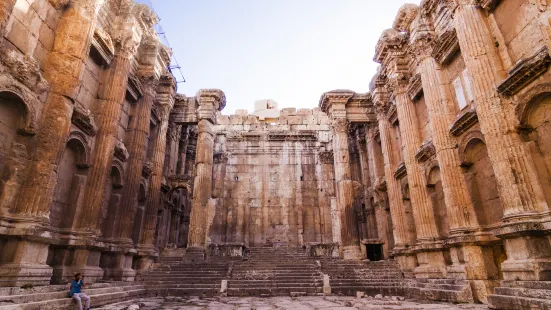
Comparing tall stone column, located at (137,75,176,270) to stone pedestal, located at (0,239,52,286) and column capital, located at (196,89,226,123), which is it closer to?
column capital, located at (196,89,226,123)

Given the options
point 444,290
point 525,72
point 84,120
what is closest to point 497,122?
point 525,72

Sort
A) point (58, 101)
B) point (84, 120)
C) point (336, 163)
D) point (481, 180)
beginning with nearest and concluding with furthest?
point (58, 101)
point (481, 180)
point (84, 120)
point (336, 163)

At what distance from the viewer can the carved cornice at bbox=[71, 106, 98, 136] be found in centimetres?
1022

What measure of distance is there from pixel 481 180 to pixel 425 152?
2862 millimetres

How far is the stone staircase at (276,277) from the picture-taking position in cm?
1139

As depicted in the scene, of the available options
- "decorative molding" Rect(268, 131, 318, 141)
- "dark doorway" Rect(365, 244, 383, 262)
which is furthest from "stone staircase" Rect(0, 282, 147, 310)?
"decorative molding" Rect(268, 131, 318, 141)

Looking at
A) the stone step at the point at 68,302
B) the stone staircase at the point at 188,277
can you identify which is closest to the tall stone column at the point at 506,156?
the stone staircase at the point at 188,277

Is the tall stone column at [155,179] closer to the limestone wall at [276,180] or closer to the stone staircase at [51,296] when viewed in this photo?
the stone staircase at [51,296]

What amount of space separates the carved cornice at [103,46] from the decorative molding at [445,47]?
40.3ft

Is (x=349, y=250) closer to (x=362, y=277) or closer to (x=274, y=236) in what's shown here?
(x=362, y=277)

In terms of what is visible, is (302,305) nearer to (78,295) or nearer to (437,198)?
(78,295)

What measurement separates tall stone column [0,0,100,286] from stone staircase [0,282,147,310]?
0.43 metres

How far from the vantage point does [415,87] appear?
13789 millimetres

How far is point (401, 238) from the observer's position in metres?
14.2
